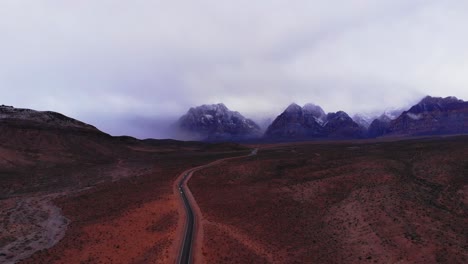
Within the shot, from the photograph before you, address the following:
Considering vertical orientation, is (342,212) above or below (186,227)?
below

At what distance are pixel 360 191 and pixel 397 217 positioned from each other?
425 inches

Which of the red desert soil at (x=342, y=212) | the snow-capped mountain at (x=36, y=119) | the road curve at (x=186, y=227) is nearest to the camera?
the road curve at (x=186, y=227)

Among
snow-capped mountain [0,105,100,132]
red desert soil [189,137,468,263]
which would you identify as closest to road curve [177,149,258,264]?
red desert soil [189,137,468,263]

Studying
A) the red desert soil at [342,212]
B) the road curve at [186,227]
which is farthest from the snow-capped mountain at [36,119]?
the red desert soil at [342,212]

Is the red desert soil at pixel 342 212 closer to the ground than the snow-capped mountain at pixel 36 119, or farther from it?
closer to the ground

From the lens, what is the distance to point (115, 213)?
1734 inches

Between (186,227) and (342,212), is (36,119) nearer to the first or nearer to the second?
(186,227)

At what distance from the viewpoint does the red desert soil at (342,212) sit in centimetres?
3038

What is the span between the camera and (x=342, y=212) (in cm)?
4119

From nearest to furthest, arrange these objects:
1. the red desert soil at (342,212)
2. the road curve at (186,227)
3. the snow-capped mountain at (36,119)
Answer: the road curve at (186,227) < the red desert soil at (342,212) < the snow-capped mountain at (36,119)

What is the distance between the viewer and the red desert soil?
30.4m

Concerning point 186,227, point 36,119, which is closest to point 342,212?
point 186,227

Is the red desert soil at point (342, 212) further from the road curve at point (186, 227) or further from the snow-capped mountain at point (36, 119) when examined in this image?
the snow-capped mountain at point (36, 119)

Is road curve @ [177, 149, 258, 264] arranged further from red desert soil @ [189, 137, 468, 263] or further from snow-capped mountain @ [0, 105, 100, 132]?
snow-capped mountain @ [0, 105, 100, 132]
